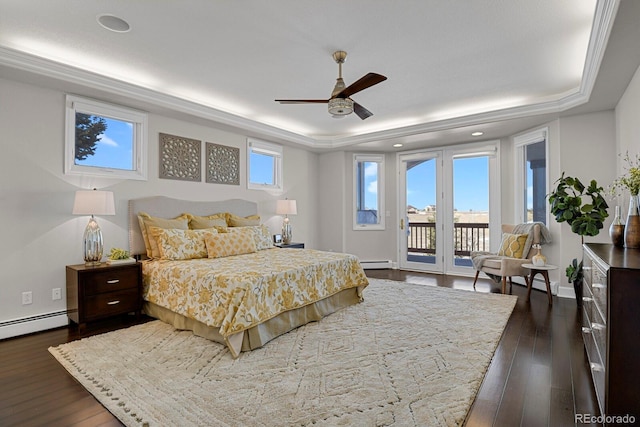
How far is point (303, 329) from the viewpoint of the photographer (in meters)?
3.35

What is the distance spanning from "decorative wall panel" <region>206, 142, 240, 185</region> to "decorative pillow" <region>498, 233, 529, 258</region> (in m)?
4.33

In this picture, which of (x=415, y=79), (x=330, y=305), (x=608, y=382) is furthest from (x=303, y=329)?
(x=415, y=79)

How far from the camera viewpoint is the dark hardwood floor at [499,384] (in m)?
1.93

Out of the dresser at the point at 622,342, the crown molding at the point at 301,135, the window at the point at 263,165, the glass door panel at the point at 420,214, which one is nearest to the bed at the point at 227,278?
the window at the point at 263,165

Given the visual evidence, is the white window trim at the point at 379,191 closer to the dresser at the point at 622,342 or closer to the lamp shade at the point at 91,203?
the lamp shade at the point at 91,203

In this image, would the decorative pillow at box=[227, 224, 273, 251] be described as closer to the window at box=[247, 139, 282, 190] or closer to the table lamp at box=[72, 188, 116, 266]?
the window at box=[247, 139, 282, 190]

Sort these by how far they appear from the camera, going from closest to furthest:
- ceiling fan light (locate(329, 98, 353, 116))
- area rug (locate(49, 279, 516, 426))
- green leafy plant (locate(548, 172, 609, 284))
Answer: area rug (locate(49, 279, 516, 426)) < ceiling fan light (locate(329, 98, 353, 116)) < green leafy plant (locate(548, 172, 609, 284))

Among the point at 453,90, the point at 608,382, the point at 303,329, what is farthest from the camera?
the point at 453,90

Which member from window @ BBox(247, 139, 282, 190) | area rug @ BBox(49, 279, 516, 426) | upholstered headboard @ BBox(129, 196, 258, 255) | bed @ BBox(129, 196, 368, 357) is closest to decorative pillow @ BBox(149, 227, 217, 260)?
bed @ BBox(129, 196, 368, 357)

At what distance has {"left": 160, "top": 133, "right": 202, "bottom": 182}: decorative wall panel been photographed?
178 inches

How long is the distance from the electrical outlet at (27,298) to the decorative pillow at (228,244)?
176 cm

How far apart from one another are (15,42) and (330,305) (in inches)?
158

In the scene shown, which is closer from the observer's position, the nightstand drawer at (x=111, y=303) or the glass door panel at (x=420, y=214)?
the nightstand drawer at (x=111, y=303)

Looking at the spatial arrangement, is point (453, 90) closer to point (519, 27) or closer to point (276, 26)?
point (519, 27)
